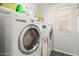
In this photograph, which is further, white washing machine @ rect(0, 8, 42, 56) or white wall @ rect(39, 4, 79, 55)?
white wall @ rect(39, 4, 79, 55)

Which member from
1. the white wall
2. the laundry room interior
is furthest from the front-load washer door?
the white wall

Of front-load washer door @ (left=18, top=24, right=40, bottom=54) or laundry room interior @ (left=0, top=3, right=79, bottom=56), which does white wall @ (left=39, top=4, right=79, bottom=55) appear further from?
front-load washer door @ (left=18, top=24, right=40, bottom=54)

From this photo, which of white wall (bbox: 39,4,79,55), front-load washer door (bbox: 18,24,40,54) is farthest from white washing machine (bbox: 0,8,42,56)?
white wall (bbox: 39,4,79,55)

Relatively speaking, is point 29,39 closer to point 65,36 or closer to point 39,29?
point 39,29

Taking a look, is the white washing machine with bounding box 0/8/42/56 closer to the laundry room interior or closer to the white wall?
the laundry room interior

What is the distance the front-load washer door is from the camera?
1600 mm

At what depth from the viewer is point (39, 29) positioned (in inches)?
75.5

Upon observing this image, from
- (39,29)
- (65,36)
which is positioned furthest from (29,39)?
(65,36)

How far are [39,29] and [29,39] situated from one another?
9.6 inches

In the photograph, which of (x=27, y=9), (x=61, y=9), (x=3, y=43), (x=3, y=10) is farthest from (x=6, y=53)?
(x=61, y=9)

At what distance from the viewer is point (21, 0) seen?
5.82ft

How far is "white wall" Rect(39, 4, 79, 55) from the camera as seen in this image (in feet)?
9.04

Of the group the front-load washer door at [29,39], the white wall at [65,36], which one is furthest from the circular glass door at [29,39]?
the white wall at [65,36]

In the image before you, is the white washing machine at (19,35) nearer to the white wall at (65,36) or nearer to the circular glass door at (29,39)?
the circular glass door at (29,39)
